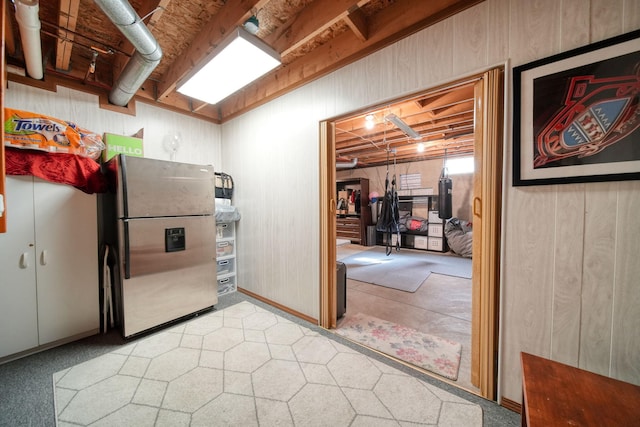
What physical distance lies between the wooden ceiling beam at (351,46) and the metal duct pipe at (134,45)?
1.12 meters

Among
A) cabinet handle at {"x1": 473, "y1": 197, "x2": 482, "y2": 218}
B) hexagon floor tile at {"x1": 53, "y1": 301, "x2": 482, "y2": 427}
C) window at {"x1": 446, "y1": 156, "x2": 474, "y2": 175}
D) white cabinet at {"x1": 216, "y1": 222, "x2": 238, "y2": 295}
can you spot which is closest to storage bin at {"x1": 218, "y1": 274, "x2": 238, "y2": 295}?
white cabinet at {"x1": 216, "y1": 222, "x2": 238, "y2": 295}

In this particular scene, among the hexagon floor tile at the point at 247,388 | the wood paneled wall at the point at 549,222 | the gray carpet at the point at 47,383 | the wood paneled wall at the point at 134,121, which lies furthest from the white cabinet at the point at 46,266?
the wood paneled wall at the point at 549,222

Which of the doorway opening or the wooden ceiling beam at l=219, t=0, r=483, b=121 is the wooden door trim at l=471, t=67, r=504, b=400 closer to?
the doorway opening

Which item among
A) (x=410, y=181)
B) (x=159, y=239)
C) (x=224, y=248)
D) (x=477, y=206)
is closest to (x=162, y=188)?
(x=159, y=239)

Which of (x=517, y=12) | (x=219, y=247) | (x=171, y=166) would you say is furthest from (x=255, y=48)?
(x=219, y=247)

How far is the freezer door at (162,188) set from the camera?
2.04 meters

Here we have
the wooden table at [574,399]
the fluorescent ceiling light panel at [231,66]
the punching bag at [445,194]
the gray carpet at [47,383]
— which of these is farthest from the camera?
the punching bag at [445,194]

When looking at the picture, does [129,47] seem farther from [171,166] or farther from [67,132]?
[171,166]

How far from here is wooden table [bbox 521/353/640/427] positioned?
0.75 meters

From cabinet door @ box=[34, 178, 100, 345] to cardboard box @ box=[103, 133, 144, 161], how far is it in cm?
51

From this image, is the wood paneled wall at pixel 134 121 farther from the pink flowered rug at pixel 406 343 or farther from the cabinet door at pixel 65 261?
the pink flowered rug at pixel 406 343

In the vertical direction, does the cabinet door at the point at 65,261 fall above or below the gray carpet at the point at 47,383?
above

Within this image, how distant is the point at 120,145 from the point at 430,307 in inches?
157

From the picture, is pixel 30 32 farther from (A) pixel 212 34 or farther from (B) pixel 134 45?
(A) pixel 212 34
